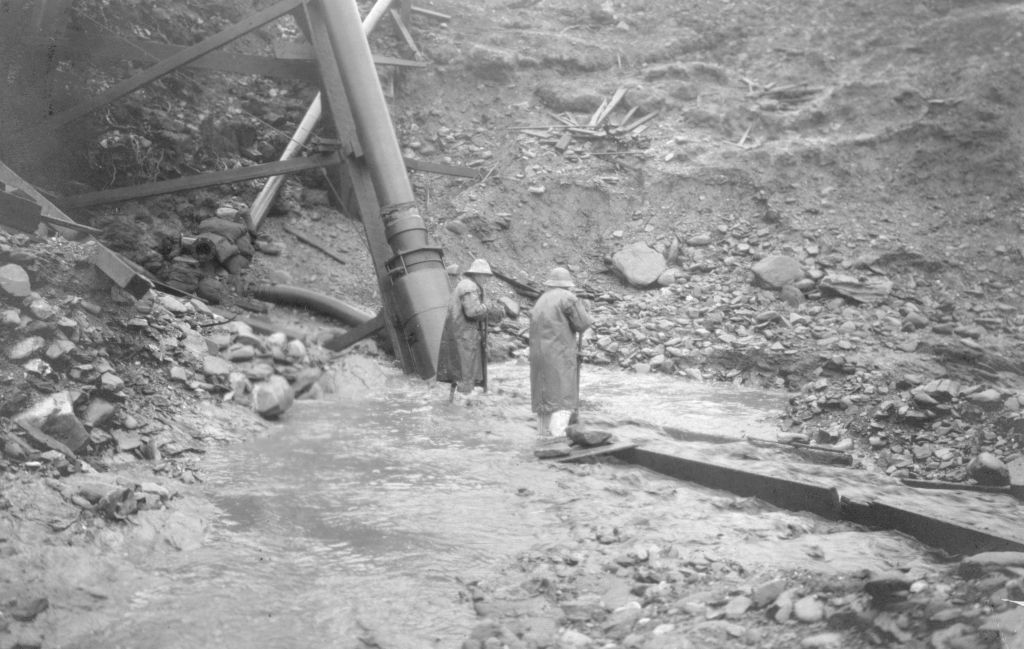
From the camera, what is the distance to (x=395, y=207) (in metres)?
9.80

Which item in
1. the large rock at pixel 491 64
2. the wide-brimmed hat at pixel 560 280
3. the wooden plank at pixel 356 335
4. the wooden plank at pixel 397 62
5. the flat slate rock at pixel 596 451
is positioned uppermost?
the large rock at pixel 491 64

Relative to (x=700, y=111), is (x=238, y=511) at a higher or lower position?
lower

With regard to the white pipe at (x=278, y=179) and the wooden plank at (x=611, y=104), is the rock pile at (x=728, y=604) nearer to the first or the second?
the white pipe at (x=278, y=179)

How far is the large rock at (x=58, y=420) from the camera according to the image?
5.30m

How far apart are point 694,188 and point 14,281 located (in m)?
10.7

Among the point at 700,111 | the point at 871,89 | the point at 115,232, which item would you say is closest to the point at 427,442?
the point at 115,232

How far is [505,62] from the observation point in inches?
657

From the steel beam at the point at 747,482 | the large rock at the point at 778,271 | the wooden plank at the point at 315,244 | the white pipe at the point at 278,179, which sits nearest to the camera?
the steel beam at the point at 747,482

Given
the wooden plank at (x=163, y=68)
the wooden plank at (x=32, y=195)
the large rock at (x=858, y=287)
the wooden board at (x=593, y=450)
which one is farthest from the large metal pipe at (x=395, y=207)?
the large rock at (x=858, y=287)

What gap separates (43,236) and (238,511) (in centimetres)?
289

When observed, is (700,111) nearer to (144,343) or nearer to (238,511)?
(144,343)

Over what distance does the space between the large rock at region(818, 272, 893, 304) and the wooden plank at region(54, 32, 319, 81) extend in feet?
23.0

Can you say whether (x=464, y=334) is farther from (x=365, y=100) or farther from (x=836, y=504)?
(x=836, y=504)

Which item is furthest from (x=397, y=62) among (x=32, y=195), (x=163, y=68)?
(x=32, y=195)
